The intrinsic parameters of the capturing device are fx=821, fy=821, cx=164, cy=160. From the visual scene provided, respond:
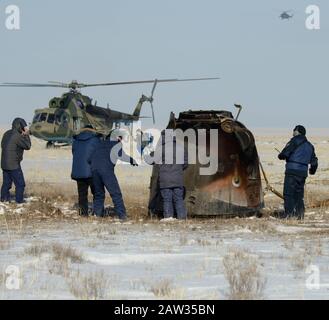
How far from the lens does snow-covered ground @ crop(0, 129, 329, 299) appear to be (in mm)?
6855

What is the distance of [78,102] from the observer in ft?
133

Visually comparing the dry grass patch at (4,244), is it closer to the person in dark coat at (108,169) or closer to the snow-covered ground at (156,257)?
the snow-covered ground at (156,257)

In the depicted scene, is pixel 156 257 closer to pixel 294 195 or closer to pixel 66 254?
pixel 66 254

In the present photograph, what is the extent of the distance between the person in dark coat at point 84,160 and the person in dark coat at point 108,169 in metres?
0.27

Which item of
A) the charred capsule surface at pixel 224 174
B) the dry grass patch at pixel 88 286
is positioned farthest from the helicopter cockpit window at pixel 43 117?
the dry grass patch at pixel 88 286

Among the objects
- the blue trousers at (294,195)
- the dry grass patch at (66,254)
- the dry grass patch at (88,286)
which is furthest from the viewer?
the blue trousers at (294,195)

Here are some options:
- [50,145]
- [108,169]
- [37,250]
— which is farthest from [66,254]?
[50,145]

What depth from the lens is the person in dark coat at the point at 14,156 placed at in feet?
50.7

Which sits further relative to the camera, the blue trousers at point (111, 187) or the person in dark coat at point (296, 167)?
the person in dark coat at point (296, 167)

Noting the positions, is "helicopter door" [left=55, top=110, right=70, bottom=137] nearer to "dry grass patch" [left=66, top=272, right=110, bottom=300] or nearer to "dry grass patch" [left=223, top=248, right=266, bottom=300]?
"dry grass patch" [left=223, top=248, right=266, bottom=300]

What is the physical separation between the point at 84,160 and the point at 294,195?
12.0 feet

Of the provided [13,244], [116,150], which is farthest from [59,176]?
[13,244]

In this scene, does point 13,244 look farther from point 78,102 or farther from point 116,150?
point 78,102

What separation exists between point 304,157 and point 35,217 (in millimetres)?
4683
